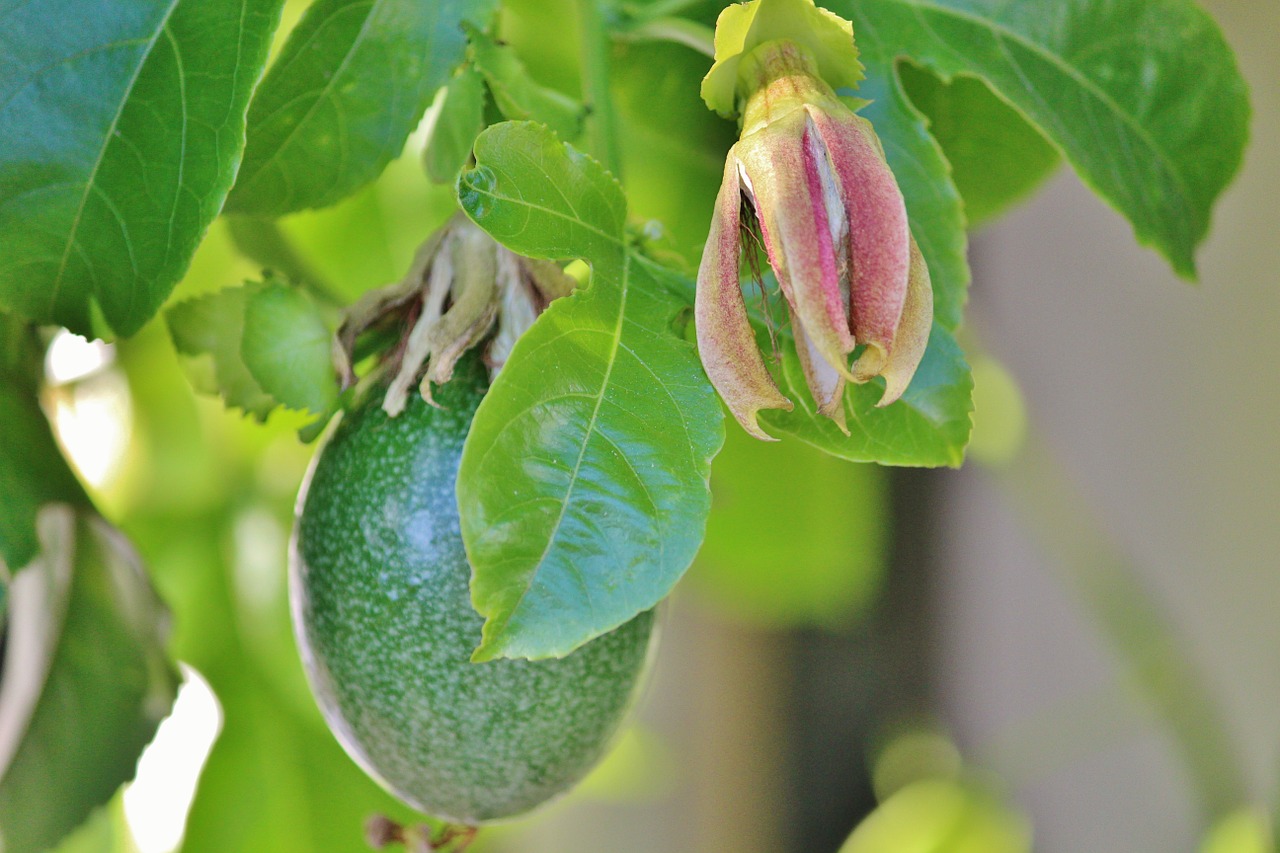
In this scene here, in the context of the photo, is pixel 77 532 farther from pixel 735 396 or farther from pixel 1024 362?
pixel 1024 362

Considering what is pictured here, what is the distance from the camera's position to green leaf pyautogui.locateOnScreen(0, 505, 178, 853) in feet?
1.13

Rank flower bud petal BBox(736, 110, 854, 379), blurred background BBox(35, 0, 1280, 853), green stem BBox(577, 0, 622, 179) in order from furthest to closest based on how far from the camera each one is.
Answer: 1. blurred background BBox(35, 0, 1280, 853)
2. green stem BBox(577, 0, 622, 179)
3. flower bud petal BBox(736, 110, 854, 379)

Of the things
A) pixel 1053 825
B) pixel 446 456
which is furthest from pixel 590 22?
pixel 1053 825

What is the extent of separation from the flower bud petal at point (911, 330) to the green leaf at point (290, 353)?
15 cm

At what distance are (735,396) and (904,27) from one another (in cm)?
15

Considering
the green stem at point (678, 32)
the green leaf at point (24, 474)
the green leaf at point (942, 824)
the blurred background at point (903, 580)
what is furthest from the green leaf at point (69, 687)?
the green leaf at point (942, 824)

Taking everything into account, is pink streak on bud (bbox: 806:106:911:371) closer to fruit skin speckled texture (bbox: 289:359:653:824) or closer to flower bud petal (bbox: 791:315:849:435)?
flower bud petal (bbox: 791:315:849:435)

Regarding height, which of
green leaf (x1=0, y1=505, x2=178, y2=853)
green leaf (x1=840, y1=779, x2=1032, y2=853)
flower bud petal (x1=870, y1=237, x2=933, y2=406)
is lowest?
green leaf (x1=840, y1=779, x2=1032, y2=853)

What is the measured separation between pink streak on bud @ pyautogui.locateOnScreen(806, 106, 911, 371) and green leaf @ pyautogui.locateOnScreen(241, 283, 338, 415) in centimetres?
15

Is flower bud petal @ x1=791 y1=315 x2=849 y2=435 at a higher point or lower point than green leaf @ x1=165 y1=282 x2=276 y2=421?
higher

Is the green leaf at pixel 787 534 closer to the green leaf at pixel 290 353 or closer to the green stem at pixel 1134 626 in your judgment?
the green stem at pixel 1134 626

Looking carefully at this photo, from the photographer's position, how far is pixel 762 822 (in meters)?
0.95

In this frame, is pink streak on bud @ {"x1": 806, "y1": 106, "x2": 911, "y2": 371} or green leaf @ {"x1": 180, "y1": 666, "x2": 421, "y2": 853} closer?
pink streak on bud @ {"x1": 806, "y1": 106, "x2": 911, "y2": 371}

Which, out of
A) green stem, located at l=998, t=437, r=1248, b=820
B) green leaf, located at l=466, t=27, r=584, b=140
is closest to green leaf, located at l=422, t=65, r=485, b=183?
green leaf, located at l=466, t=27, r=584, b=140
